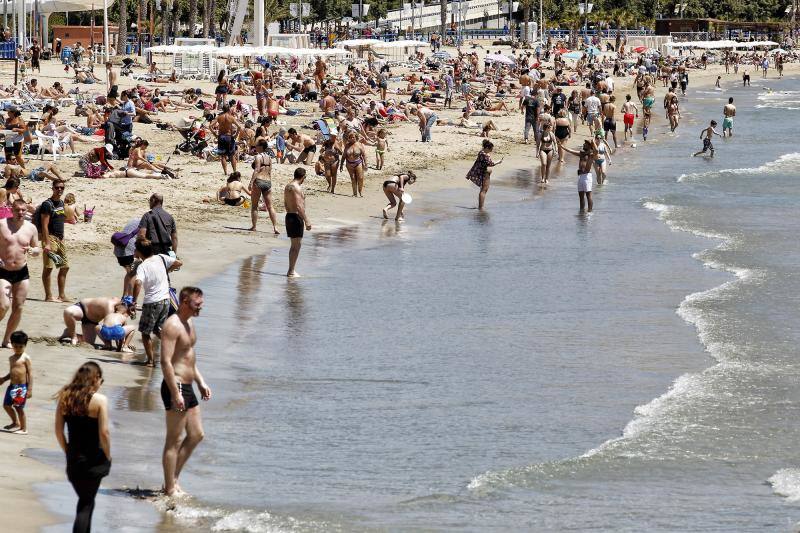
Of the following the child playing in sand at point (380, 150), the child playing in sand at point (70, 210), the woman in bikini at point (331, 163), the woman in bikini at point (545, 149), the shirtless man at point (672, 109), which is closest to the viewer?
the child playing in sand at point (70, 210)

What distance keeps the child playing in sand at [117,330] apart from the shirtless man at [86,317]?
0.05 meters

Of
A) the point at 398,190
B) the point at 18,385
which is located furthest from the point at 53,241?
the point at 398,190

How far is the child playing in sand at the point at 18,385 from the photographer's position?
9185mm

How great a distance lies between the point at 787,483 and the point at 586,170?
1467cm

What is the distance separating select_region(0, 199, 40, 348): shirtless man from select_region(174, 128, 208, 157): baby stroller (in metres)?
15.1

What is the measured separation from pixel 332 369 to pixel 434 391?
1.25 m

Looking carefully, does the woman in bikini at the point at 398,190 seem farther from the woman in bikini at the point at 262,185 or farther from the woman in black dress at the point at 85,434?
the woman in black dress at the point at 85,434

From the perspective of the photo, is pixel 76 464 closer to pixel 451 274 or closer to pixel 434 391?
pixel 434 391

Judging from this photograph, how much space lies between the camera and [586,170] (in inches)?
927

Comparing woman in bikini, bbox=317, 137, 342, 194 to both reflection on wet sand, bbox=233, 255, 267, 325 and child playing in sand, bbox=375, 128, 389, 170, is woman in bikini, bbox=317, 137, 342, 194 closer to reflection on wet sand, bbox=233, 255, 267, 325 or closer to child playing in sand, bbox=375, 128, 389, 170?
child playing in sand, bbox=375, 128, 389, 170

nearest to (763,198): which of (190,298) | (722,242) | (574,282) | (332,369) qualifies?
(722,242)

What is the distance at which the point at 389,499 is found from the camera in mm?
8773

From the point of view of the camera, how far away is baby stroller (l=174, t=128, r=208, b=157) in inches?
1049

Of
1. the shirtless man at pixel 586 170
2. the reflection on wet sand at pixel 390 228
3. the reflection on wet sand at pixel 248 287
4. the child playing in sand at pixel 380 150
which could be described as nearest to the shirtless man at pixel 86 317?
the reflection on wet sand at pixel 248 287
